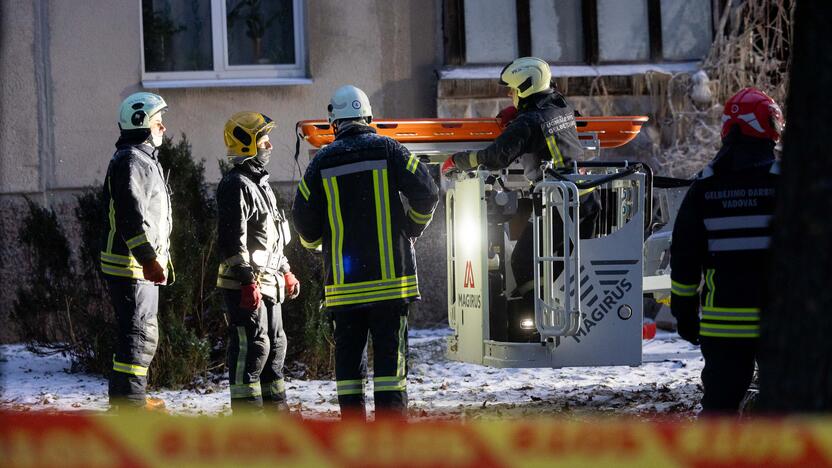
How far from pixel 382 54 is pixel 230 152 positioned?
521cm

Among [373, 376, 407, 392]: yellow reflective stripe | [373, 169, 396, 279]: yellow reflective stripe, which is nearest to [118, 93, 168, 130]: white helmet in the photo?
[373, 169, 396, 279]: yellow reflective stripe

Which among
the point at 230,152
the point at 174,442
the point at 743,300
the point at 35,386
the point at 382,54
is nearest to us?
the point at 174,442

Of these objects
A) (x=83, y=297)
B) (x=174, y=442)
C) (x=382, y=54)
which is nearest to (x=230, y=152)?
(x=83, y=297)

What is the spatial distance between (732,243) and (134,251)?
320 cm

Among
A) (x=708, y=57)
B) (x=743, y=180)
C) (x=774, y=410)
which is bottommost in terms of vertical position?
(x=774, y=410)

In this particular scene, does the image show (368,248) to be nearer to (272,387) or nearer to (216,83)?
(272,387)

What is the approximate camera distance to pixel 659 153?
11875 millimetres

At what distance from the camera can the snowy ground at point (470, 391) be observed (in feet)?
24.6

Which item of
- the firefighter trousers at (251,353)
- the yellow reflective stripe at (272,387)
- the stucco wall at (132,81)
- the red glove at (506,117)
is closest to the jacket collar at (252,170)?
the firefighter trousers at (251,353)

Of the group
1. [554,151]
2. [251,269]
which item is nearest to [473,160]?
[554,151]

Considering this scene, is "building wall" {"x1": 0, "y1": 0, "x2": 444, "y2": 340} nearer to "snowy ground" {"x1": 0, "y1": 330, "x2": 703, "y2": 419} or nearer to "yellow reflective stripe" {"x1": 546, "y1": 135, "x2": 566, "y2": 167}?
"snowy ground" {"x1": 0, "y1": 330, "x2": 703, "y2": 419}

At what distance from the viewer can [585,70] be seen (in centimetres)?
1194

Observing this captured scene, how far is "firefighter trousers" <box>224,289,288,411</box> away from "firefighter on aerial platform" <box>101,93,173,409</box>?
1.47 feet

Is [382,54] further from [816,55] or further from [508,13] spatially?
[816,55]
